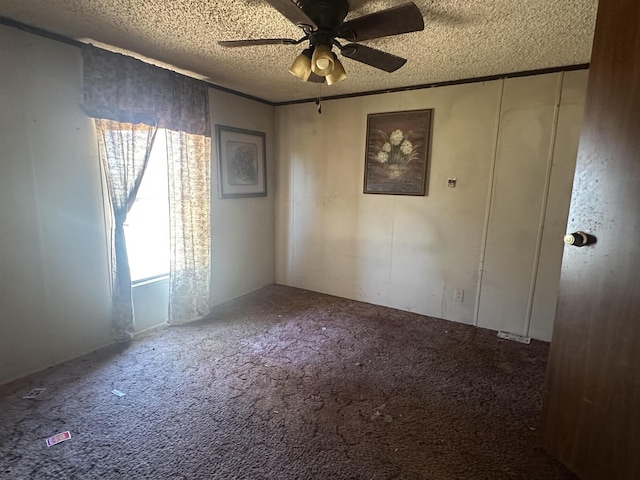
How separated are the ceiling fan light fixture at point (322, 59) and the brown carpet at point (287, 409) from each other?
189 cm

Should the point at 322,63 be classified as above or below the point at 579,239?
above

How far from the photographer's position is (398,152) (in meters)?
3.23

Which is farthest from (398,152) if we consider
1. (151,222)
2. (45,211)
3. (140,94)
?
(45,211)

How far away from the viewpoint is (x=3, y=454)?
5.06ft

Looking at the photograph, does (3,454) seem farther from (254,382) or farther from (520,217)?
(520,217)

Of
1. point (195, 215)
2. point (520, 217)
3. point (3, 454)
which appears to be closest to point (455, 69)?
point (520, 217)

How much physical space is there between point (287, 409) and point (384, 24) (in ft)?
6.93

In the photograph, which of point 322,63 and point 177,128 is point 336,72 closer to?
point 322,63

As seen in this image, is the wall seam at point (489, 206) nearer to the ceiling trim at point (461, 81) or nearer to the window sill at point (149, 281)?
the ceiling trim at point (461, 81)

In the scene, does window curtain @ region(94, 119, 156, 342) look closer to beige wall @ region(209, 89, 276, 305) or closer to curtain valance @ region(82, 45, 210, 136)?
curtain valance @ region(82, 45, 210, 136)

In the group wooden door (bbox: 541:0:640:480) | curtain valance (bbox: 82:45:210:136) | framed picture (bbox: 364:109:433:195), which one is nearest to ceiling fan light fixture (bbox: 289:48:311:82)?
wooden door (bbox: 541:0:640:480)

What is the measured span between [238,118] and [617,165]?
315 centimetres

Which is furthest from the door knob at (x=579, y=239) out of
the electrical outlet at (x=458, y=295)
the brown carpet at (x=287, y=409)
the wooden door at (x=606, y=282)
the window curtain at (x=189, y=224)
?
the window curtain at (x=189, y=224)

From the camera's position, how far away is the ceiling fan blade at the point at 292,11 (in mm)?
1355
